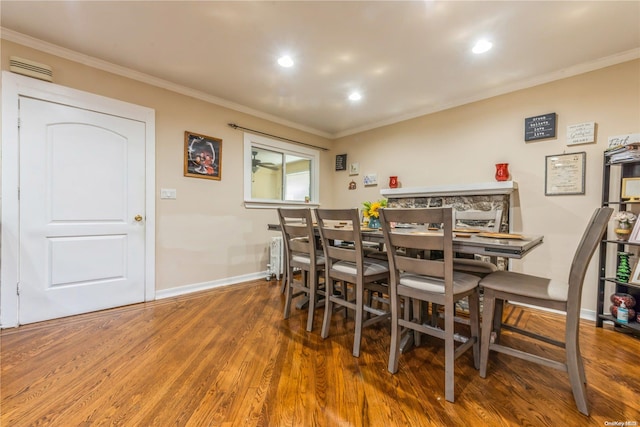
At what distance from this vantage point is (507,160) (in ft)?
9.61

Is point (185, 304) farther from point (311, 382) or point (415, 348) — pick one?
point (415, 348)

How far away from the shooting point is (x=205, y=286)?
128 inches

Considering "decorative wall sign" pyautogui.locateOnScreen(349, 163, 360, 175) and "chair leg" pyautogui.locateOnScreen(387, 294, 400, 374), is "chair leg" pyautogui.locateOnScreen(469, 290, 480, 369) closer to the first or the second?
"chair leg" pyautogui.locateOnScreen(387, 294, 400, 374)

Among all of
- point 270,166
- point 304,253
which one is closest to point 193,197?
point 270,166

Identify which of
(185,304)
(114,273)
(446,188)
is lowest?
(185,304)

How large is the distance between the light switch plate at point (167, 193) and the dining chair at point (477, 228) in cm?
288

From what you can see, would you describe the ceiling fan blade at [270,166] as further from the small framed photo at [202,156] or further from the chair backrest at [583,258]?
the chair backrest at [583,258]

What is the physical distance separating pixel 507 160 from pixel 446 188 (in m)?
0.68

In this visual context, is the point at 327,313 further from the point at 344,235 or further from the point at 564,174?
the point at 564,174

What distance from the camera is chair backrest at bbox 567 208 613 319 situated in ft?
4.08

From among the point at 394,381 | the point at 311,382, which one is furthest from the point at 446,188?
the point at 311,382

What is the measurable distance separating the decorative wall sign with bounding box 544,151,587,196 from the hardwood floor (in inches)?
48.4

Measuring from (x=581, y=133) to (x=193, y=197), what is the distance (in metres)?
4.05

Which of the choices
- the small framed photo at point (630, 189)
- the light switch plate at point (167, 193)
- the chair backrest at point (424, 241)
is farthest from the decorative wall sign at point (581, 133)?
the light switch plate at point (167, 193)
